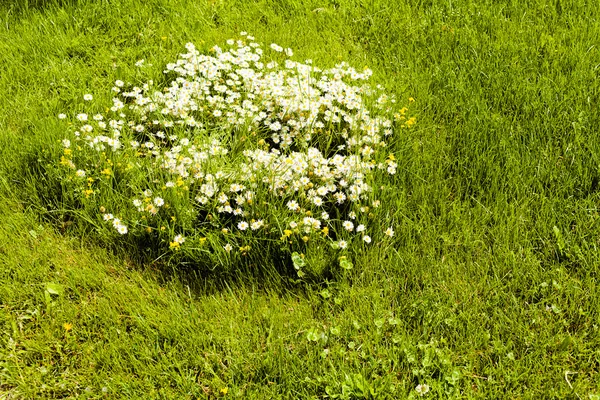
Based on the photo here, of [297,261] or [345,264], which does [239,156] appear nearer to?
[297,261]

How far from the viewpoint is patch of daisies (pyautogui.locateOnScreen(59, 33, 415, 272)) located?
299 centimetres

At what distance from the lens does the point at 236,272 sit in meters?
2.95

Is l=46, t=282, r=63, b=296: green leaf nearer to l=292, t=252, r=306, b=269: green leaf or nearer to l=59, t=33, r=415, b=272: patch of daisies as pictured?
l=59, t=33, r=415, b=272: patch of daisies

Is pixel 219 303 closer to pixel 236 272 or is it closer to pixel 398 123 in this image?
pixel 236 272

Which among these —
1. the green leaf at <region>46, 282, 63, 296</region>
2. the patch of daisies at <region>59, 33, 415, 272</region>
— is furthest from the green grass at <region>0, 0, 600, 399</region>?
the patch of daisies at <region>59, 33, 415, 272</region>

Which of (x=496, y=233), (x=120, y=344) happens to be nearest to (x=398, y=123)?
(x=496, y=233)

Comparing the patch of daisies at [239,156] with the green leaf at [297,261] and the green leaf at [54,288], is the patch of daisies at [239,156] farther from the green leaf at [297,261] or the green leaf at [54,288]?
the green leaf at [54,288]

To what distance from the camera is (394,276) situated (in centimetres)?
289

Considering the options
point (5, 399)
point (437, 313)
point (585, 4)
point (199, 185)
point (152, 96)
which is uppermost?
point (585, 4)

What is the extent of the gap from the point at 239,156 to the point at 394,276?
1121 mm

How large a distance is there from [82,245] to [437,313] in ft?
6.14

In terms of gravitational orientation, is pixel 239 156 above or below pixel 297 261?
above

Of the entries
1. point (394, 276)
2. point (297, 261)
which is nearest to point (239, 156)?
point (297, 261)

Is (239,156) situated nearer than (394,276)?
No
